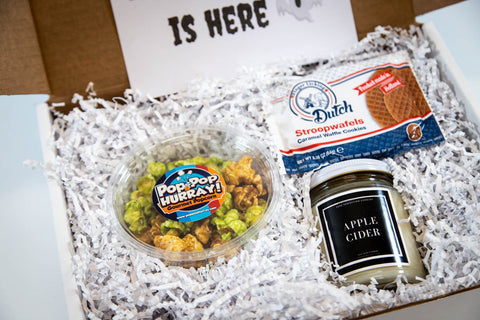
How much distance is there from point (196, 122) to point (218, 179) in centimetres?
28

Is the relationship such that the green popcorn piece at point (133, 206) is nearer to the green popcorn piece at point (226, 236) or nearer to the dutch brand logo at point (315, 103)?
the green popcorn piece at point (226, 236)

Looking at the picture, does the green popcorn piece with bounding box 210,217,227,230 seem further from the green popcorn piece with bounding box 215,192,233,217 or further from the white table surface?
the white table surface

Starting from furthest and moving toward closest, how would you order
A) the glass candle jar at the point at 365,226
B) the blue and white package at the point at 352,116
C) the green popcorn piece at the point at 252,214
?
the blue and white package at the point at 352,116, the green popcorn piece at the point at 252,214, the glass candle jar at the point at 365,226

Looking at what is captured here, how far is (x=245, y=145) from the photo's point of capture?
141 centimetres

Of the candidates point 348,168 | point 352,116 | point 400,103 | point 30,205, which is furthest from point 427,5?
point 30,205

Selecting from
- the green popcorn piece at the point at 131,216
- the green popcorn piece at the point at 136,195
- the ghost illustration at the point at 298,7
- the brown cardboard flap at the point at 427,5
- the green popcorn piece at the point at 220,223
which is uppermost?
the ghost illustration at the point at 298,7

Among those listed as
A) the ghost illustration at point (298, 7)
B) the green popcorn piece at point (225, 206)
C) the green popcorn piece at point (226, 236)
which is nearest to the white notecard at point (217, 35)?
the ghost illustration at point (298, 7)

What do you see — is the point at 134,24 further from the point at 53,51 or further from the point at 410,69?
the point at 410,69

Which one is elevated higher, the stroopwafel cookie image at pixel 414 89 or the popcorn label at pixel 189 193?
the stroopwafel cookie image at pixel 414 89

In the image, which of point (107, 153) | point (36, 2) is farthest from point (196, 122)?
point (36, 2)

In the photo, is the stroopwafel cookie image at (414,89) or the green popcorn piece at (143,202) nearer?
the green popcorn piece at (143,202)

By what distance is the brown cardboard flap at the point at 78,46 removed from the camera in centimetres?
149

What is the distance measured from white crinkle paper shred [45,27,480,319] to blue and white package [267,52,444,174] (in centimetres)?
6

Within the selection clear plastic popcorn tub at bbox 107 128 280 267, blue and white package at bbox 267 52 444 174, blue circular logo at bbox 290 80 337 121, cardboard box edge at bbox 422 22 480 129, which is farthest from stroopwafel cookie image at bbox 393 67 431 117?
clear plastic popcorn tub at bbox 107 128 280 267
